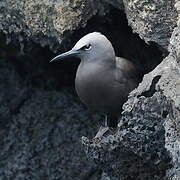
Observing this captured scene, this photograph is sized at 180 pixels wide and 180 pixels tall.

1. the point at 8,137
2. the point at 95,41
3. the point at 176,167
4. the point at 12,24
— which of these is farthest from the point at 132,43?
the point at 176,167

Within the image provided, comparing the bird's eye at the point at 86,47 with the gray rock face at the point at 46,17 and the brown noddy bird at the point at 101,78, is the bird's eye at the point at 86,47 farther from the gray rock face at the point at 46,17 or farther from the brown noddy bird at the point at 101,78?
the gray rock face at the point at 46,17

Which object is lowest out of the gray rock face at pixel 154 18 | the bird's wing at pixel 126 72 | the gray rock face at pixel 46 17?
the bird's wing at pixel 126 72

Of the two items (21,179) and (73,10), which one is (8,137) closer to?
(21,179)

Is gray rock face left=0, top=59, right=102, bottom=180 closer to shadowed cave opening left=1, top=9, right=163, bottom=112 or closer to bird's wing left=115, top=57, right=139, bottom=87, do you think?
shadowed cave opening left=1, top=9, right=163, bottom=112

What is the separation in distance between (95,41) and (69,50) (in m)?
0.27

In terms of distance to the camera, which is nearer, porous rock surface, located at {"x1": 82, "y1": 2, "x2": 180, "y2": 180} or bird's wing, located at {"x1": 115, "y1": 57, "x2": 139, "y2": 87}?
porous rock surface, located at {"x1": 82, "y1": 2, "x2": 180, "y2": 180}

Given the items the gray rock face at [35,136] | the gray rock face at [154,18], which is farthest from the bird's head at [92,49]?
the gray rock face at [35,136]

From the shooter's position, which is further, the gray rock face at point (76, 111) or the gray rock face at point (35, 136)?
the gray rock face at point (35, 136)

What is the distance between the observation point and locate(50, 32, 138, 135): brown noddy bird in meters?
4.31

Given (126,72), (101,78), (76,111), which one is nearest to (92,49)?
(101,78)

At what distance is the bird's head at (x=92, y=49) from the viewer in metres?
4.20

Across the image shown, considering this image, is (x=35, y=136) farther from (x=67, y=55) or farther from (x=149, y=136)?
(x=149, y=136)

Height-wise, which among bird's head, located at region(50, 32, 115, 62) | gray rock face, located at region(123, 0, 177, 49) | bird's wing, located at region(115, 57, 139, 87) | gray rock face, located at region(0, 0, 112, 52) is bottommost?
bird's wing, located at region(115, 57, 139, 87)

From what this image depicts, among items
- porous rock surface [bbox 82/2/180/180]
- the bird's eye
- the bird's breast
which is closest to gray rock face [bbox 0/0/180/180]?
porous rock surface [bbox 82/2/180/180]
